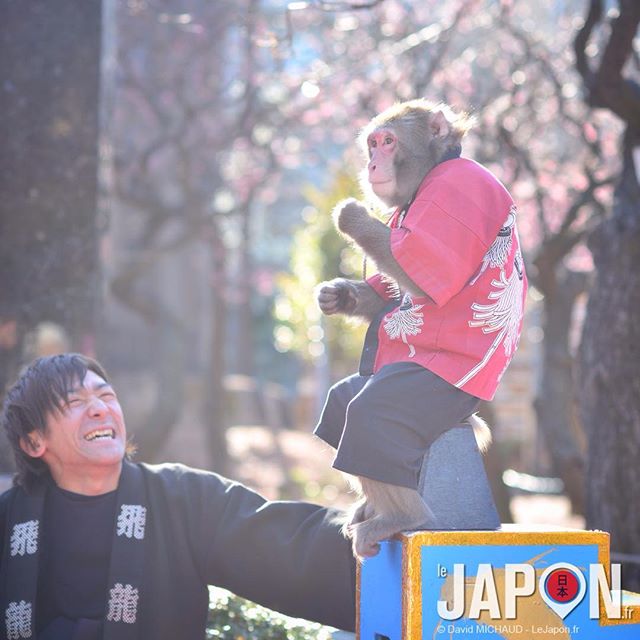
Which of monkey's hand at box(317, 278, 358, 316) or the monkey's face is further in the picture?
monkey's hand at box(317, 278, 358, 316)

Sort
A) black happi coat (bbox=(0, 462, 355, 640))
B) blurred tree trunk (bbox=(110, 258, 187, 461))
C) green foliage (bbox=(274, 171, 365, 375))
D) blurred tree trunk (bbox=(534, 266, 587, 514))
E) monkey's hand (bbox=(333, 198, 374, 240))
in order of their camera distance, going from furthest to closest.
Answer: green foliage (bbox=(274, 171, 365, 375)) → blurred tree trunk (bbox=(110, 258, 187, 461)) → blurred tree trunk (bbox=(534, 266, 587, 514)) → black happi coat (bbox=(0, 462, 355, 640)) → monkey's hand (bbox=(333, 198, 374, 240))

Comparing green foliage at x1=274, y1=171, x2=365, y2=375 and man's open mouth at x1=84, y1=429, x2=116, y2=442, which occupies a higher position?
green foliage at x1=274, y1=171, x2=365, y2=375

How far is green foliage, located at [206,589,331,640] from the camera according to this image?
4082 mm

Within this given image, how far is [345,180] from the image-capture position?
1714cm

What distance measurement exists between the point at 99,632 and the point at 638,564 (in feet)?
10.8

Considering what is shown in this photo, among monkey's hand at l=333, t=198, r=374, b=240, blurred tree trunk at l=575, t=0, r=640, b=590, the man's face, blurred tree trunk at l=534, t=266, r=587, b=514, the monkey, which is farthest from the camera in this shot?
blurred tree trunk at l=534, t=266, r=587, b=514

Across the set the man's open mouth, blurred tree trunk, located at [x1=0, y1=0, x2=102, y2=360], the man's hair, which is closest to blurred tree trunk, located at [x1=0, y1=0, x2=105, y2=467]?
blurred tree trunk, located at [x1=0, y1=0, x2=102, y2=360]

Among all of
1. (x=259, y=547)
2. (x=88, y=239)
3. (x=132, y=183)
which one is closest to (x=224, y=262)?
(x=132, y=183)

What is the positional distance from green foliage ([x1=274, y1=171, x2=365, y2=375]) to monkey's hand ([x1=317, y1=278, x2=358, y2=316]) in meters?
12.0

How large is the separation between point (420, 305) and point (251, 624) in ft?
5.04

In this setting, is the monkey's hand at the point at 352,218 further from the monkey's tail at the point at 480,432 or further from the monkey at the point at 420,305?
the monkey's tail at the point at 480,432

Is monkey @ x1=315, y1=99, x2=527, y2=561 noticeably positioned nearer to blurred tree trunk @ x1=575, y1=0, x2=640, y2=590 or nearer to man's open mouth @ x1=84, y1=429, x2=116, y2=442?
man's open mouth @ x1=84, y1=429, x2=116, y2=442

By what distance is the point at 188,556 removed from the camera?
12.7 feet

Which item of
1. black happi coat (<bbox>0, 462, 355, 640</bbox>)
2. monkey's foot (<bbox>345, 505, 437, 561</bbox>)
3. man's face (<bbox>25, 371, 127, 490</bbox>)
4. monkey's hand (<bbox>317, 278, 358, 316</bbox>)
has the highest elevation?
monkey's hand (<bbox>317, 278, 358, 316</bbox>)
